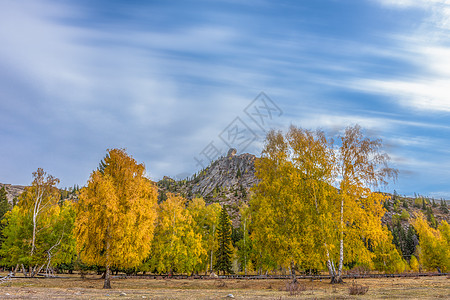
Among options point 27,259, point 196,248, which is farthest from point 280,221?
point 27,259

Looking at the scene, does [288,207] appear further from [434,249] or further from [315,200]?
[434,249]

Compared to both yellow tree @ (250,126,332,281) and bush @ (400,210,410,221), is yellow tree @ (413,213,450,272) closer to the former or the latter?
yellow tree @ (250,126,332,281)

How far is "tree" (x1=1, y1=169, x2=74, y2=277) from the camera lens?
4250 cm

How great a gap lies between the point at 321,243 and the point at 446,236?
48640 millimetres

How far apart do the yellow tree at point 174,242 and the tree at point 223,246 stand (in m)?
7.29

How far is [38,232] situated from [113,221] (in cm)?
2743

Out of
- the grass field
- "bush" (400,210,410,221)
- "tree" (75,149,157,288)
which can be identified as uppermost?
"bush" (400,210,410,221)

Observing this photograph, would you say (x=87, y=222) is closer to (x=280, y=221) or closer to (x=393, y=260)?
(x=280, y=221)

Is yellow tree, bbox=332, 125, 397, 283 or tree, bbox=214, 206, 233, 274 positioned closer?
yellow tree, bbox=332, 125, 397, 283

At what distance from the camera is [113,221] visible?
25750 mm

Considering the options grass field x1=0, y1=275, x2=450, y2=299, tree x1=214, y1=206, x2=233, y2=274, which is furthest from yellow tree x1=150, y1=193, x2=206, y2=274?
grass field x1=0, y1=275, x2=450, y2=299

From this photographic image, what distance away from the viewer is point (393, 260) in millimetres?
54406

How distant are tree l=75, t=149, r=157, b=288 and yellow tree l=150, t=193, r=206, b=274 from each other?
61.7 ft

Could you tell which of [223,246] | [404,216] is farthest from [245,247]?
[404,216]
